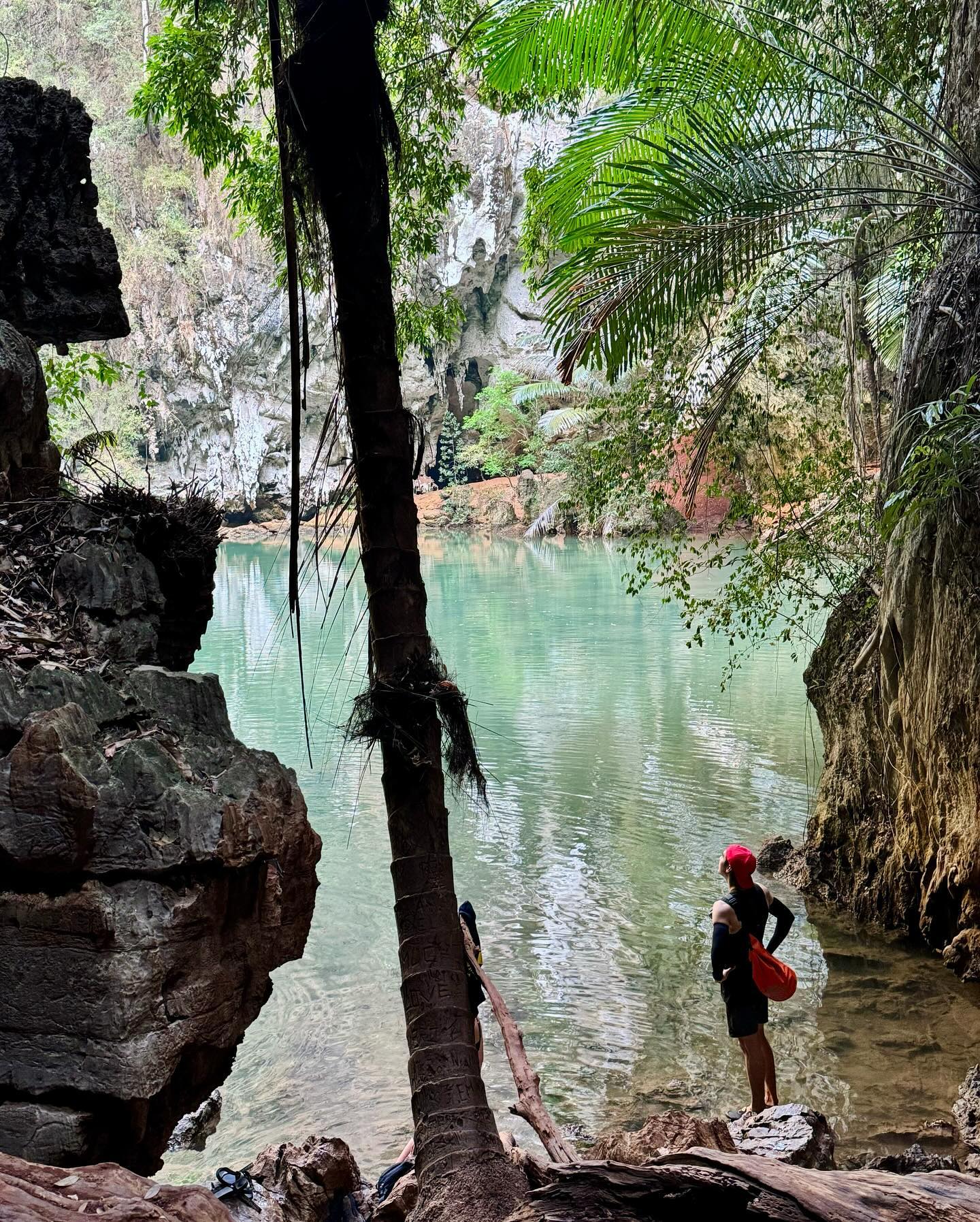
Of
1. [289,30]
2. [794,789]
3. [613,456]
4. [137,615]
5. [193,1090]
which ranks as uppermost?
[289,30]

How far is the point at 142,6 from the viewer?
42688 mm

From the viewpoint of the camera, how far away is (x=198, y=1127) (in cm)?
508

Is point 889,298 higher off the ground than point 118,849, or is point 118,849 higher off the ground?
point 889,298

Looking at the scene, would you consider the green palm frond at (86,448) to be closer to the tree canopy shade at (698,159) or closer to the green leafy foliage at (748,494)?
the tree canopy shade at (698,159)

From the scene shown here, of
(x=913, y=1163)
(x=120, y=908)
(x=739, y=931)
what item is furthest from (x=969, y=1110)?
(x=120, y=908)

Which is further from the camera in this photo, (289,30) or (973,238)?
(973,238)

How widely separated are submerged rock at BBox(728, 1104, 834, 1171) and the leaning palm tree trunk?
52.5 inches

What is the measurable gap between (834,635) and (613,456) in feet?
7.13

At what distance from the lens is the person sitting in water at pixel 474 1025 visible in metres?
3.12

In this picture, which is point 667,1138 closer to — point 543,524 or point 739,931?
point 739,931

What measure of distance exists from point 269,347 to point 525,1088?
4604 centimetres

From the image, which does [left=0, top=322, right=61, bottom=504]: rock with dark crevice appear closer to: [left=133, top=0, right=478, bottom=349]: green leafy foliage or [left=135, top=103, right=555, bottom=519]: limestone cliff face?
[left=133, top=0, right=478, bottom=349]: green leafy foliage

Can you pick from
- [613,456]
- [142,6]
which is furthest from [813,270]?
[142,6]

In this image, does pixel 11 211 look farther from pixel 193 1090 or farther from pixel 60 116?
pixel 193 1090
